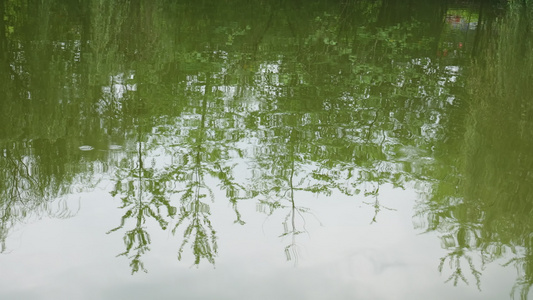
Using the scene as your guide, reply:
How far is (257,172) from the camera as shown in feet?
12.9

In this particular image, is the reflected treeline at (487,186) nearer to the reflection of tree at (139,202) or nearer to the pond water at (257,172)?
the pond water at (257,172)

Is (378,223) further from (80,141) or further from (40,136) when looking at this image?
(40,136)

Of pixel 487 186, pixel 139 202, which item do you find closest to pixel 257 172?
pixel 139 202

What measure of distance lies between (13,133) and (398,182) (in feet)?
8.24

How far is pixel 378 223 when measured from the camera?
132 inches

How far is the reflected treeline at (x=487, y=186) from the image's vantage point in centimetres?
310

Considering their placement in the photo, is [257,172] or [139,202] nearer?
[139,202]

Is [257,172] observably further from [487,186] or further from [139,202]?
[487,186]

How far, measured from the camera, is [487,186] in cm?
388

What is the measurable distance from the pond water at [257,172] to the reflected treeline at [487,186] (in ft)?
0.05

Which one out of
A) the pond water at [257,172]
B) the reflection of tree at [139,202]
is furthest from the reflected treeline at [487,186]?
the reflection of tree at [139,202]

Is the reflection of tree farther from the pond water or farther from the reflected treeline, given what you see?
the reflected treeline

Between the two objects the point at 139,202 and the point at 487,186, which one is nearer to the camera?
the point at 139,202

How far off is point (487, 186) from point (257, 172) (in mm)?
1388
